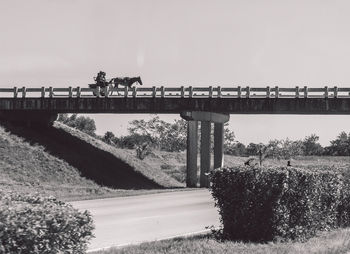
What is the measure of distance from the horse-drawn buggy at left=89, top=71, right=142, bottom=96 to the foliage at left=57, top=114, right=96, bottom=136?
53.5m

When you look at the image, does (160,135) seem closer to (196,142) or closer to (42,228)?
(196,142)

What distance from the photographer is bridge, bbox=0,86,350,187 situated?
146ft

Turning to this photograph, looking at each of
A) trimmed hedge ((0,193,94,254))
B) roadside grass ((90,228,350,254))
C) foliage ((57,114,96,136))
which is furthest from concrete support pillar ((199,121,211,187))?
foliage ((57,114,96,136))

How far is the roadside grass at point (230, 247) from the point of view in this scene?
1154 centimetres

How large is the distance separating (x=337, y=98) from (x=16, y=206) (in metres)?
39.8

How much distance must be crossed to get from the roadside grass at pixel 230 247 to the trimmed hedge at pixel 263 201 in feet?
1.37

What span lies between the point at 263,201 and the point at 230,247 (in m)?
1.54

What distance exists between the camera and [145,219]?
1970 centimetres

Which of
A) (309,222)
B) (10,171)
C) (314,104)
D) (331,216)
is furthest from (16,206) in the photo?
(314,104)

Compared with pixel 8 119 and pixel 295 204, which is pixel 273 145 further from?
pixel 295 204

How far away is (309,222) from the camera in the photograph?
46.8 ft

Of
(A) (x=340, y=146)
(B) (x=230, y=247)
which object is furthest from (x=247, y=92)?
(A) (x=340, y=146)

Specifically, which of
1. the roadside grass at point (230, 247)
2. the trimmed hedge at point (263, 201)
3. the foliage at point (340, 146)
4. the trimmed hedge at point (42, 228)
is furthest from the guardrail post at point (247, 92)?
the foliage at point (340, 146)

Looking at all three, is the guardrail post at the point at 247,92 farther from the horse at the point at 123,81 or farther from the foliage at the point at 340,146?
the foliage at the point at 340,146
